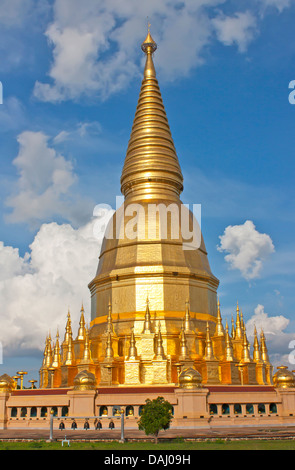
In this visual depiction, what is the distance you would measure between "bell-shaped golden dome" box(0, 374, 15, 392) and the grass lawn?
28.8 ft

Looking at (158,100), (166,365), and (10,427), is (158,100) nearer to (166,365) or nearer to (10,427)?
(166,365)

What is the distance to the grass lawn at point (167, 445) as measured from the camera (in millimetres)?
17625

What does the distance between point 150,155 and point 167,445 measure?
26659 millimetres

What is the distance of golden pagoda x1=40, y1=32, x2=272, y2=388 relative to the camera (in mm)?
32469

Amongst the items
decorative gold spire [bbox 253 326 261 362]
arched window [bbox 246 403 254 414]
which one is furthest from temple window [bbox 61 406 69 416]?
decorative gold spire [bbox 253 326 261 362]

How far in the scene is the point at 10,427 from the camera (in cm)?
2781

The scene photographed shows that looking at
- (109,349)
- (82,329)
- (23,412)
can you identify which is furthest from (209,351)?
(23,412)

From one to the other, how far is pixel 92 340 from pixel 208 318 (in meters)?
8.22

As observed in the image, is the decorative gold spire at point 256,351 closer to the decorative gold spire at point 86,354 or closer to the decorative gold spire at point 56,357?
the decorative gold spire at point 86,354

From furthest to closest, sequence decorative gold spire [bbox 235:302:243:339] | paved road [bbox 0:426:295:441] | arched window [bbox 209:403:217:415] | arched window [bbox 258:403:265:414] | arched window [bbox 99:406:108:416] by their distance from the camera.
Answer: decorative gold spire [bbox 235:302:243:339], arched window [bbox 258:403:265:414], arched window [bbox 209:403:217:415], arched window [bbox 99:406:108:416], paved road [bbox 0:426:295:441]

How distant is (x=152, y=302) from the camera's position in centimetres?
3591

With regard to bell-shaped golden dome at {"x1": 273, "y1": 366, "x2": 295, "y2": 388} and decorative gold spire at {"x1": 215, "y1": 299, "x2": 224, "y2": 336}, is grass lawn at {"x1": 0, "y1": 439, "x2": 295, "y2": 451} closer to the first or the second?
bell-shaped golden dome at {"x1": 273, "y1": 366, "x2": 295, "y2": 388}

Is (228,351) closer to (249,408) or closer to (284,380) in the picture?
(284,380)
